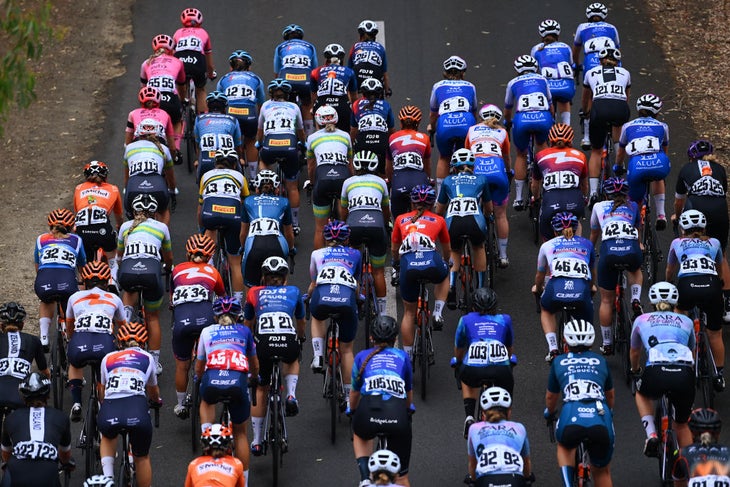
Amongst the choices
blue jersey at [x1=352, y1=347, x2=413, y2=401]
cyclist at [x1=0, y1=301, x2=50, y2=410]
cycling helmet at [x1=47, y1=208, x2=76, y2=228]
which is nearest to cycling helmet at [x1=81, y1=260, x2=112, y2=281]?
cyclist at [x1=0, y1=301, x2=50, y2=410]

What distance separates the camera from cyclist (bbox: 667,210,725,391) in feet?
59.7

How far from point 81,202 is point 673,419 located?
8412 mm

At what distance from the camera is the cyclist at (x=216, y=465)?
14539 millimetres

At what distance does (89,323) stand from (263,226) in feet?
9.22

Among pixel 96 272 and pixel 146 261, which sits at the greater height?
pixel 146 261

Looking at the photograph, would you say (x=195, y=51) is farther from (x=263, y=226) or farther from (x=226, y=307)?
(x=226, y=307)

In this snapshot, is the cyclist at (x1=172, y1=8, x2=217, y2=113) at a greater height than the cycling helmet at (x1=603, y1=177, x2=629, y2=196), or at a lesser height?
greater

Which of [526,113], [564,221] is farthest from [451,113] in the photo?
[564,221]

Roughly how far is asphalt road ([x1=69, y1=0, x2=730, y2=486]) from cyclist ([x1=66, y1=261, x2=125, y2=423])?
1301 mm

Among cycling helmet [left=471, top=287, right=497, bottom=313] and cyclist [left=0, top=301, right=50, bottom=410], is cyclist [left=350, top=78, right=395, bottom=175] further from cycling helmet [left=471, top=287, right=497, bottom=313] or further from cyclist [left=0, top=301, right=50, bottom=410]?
cyclist [left=0, top=301, right=50, bottom=410]

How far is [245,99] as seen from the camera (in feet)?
76.0

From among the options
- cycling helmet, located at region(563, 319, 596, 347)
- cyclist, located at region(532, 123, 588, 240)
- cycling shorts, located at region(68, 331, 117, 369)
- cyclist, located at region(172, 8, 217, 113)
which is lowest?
cycling helmet, located at region(563, 319, 596, 347)

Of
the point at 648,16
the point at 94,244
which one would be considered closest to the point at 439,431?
the point at 94,244

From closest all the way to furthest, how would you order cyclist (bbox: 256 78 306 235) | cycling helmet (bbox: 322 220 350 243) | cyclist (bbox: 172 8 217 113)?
cycling helmet (bbox: 322 220 350 243)
cyclist (bbox: 256 78 306 235)
cyclist (bbox: 172 8 217 113)
